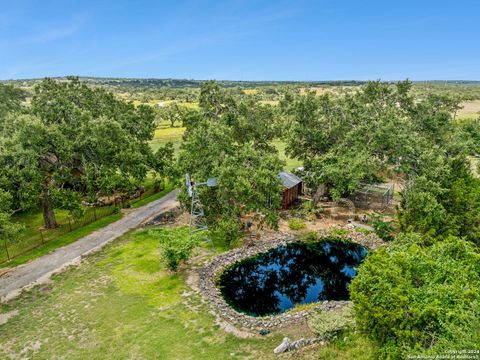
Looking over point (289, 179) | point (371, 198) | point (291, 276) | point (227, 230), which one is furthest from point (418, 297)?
point (289, 179)

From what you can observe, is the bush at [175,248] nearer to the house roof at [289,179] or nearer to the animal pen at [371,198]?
the house roof at [289,179]

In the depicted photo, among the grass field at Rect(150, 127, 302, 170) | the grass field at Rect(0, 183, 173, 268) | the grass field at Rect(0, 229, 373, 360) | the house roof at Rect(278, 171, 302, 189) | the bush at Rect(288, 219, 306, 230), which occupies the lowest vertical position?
the grass field at Rect(0, 229, 373, 360)

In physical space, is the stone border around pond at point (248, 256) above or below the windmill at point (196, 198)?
below

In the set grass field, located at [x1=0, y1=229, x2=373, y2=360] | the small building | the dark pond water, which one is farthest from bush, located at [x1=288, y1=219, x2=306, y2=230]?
grass field, located at [x1=0, y1=229, x2=373, y2=360]

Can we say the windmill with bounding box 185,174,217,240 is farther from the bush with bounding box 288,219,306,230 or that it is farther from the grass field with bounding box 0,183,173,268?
the grass field with bounding box 0,183,173,268

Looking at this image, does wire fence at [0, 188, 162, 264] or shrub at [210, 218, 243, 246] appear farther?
wire fence at [0, 188, 162, 264]

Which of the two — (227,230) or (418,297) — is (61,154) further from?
(418,297)

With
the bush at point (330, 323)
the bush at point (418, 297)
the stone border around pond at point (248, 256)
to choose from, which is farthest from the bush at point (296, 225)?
the bush at point (418, 297)
